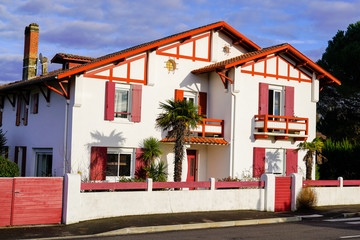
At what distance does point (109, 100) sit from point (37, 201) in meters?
7.28

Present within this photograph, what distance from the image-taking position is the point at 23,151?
23.9m

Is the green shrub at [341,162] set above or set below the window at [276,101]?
below

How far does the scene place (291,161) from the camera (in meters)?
24.1

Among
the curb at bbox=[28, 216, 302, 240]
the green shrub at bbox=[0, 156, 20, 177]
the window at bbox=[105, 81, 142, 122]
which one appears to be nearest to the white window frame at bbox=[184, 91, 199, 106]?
the window at bbox=[105, 81, 142, 122]

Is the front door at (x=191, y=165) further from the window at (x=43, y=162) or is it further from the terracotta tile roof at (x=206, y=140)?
the window at (x=43, y=162)

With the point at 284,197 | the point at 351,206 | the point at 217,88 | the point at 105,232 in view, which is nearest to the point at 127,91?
the point at 217,88

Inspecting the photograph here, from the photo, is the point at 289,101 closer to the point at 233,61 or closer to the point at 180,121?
the point at 233,61

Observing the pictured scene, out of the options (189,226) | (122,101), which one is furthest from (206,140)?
Result: (189,226)

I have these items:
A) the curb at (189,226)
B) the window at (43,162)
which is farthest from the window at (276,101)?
the window at (43,162)

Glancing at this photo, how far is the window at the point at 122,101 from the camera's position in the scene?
835 inches

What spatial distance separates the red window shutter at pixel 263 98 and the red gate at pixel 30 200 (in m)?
11.5

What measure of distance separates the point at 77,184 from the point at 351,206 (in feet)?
40.1

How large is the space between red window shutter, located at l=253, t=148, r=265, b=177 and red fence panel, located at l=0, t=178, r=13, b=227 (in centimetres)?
1222

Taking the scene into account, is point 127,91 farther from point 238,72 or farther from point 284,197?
point 284,197
